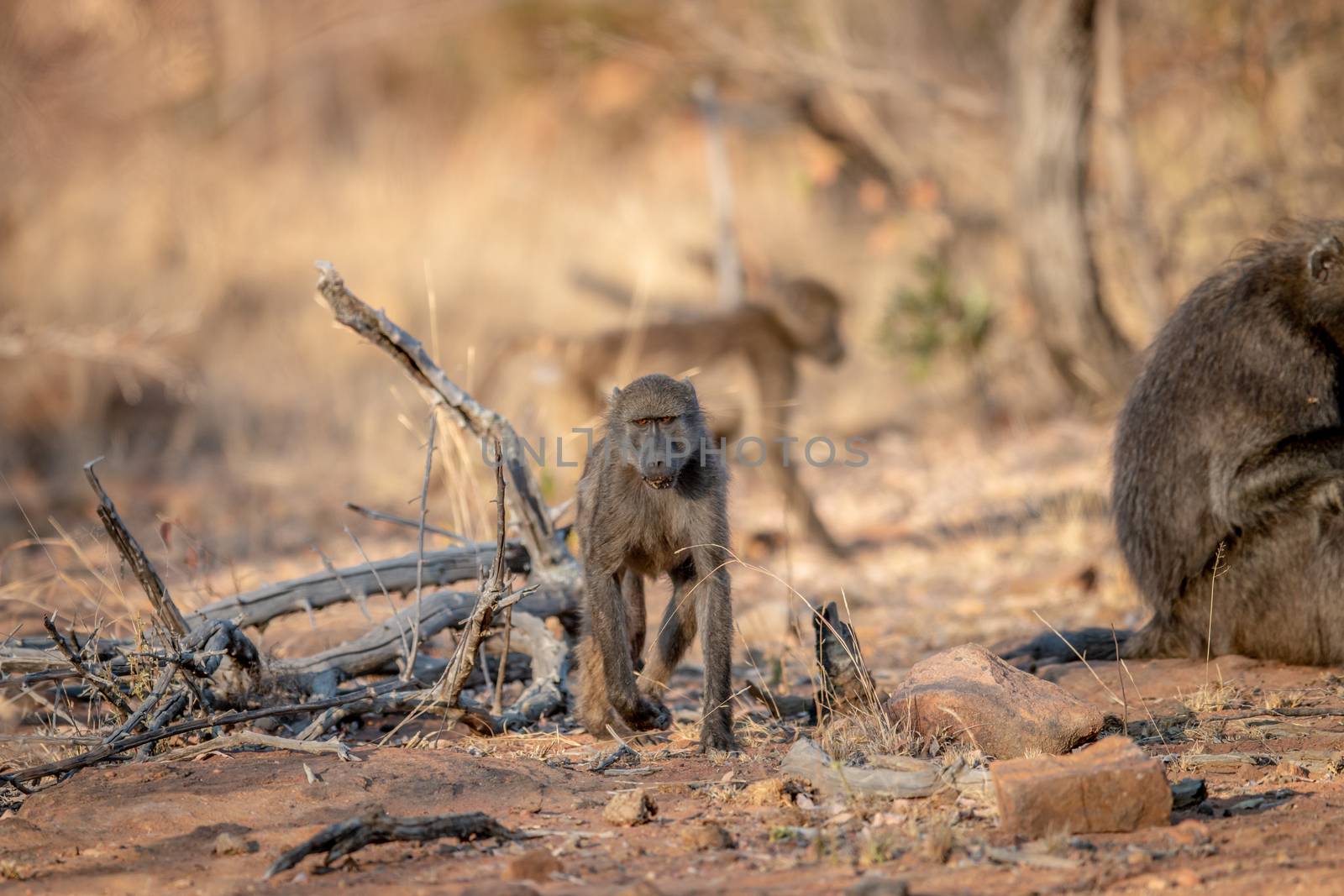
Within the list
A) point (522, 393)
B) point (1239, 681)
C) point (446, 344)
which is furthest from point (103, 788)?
point (446, 344)

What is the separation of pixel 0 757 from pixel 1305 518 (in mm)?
4018

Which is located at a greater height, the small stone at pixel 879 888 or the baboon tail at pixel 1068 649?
the baboon tail at pixel 1068 649

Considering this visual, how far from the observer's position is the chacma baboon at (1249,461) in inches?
166

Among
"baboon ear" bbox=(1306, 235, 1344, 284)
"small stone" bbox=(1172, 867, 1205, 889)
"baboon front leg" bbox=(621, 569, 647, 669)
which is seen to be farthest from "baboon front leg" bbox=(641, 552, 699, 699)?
"baboon ear" bbox=(1306, 235, 1344, 284)

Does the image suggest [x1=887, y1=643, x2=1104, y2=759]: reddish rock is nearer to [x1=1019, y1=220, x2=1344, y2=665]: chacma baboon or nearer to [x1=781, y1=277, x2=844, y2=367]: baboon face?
[x1=1019, y1=220, x2=1344, y2=665]: chacma baboon

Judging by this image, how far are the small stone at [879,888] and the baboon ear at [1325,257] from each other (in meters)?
2.75

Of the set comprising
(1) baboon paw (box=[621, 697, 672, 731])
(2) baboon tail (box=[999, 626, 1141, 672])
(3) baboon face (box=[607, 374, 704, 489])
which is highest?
(3) baboon face (box=[607, 374, 704, 489])

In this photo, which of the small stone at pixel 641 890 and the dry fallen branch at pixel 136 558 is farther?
the dry fallen branch at pixel 136 558

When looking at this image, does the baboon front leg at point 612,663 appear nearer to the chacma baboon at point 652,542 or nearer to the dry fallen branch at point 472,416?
the chacma baboon at point 652,542

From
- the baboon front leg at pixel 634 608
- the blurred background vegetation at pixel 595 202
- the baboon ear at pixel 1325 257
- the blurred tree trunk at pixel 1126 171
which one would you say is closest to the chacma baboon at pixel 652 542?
the baboon front leg at pixel 634 608

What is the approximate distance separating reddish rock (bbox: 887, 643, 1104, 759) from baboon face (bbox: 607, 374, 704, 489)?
912 mm

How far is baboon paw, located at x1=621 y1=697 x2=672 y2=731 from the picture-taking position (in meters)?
3.91

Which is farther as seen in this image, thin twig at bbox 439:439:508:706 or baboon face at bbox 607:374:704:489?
baboon face at bbox 607:374:704:489

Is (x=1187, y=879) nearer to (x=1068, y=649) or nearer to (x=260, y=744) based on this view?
(x=1068, y=649)
